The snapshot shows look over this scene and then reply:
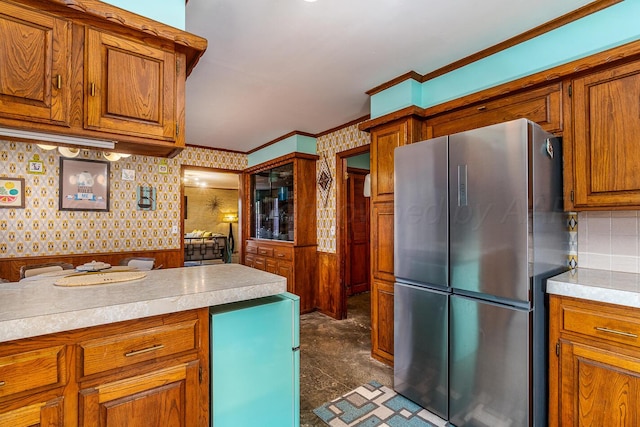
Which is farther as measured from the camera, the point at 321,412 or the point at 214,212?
the point at 214,212

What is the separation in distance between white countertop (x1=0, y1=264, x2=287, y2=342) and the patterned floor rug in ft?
3.73

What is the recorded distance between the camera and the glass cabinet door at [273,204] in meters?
4.53

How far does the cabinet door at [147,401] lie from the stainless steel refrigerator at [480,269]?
149 centimetres

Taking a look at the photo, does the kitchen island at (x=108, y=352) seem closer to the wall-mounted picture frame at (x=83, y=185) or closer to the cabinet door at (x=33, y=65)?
the cabinet door at (x=33, y=65)

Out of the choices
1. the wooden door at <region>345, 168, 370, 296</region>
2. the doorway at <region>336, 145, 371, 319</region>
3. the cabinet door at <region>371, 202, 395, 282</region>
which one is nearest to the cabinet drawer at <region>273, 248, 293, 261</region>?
the doorway at <region>336, 145, 371, 319</region>

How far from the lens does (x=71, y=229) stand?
3.67m

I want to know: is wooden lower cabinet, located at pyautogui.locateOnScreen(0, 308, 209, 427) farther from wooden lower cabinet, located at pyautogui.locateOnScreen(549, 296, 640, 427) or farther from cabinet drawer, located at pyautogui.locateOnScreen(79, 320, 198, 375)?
wooden lower cabinet, located at pyautogui.locateOnScreen(549, 296, 640, 427)

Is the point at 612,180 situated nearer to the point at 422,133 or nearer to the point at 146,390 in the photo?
the point at 422,133

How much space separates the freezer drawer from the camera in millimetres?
1594

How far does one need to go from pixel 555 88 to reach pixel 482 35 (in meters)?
0.59

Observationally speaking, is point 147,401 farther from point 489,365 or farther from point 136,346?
point 489,365

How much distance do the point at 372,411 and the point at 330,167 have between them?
2.92 meters

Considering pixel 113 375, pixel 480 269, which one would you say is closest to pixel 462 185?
pixel 480 269

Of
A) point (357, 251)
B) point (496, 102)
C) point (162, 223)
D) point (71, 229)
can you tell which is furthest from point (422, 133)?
point (71, 229)
